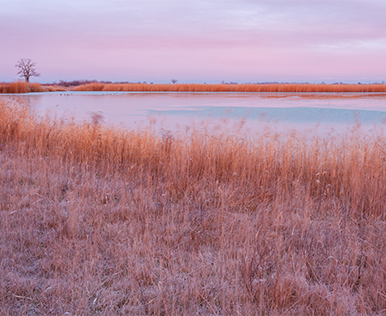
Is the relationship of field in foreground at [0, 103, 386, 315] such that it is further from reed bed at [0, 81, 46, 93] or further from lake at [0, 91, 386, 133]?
reed bed at [0, 81, 46, 93]

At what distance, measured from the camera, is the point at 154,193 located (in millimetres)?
4145

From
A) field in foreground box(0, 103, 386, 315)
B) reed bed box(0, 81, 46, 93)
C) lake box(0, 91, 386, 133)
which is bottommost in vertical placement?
field in foreground box(0, 103, 386, 315)

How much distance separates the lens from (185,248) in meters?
2.75

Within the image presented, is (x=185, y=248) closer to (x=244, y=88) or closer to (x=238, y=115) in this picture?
(x=238, y=115)

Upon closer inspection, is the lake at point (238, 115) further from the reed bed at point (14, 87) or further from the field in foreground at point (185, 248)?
Answer: the reed bed at point (14, 87)

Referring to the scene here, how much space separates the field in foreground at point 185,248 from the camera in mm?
2080

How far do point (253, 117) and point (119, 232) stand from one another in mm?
11952

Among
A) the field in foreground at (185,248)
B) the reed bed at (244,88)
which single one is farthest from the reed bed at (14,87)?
the field in foreground at (185,248)

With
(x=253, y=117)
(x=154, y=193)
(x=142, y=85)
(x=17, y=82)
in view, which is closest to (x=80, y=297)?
(x=154, y=193)

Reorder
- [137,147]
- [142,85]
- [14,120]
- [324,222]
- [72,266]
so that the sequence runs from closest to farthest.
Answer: [72,266], [324,222], [137,147], [14,120], [142,85]

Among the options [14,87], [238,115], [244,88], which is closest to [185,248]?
[238,115]

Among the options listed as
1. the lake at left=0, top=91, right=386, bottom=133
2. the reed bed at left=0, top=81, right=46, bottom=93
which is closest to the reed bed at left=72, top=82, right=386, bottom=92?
the reed bed at left=0, top=81, right=46, bottom=93

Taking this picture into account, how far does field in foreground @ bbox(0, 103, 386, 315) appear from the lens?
81.9 inches

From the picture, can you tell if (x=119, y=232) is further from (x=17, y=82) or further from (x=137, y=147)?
(x=17, y=82)
